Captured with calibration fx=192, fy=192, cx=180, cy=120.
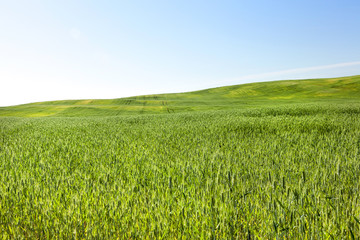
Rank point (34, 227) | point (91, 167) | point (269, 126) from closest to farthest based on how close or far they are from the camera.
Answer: point (34, 227) → point (91, 167) → point (269, 126)

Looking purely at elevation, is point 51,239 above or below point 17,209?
below

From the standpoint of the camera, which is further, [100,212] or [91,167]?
[91,167]

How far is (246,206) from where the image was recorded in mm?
2102

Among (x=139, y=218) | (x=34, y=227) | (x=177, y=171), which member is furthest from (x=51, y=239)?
(x=177, y=171)

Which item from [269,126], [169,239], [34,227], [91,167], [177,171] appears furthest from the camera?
[269,126]

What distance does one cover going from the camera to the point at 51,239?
1947 mm

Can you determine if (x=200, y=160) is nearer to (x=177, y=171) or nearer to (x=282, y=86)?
(x=177, y=171)

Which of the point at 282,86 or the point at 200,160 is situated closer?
the point at 200,160

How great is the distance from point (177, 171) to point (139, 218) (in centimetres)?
139

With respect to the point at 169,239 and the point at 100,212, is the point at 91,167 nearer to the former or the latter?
the point at 100,212

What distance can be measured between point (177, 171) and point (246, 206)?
1.45 m

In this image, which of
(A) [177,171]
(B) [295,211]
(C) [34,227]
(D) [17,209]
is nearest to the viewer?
(B) [295,211]

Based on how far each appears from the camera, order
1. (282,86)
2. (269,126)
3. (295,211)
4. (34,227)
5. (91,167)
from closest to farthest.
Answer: (295,211)
(34,227)
(91,167)
(269,126)
(282,86)

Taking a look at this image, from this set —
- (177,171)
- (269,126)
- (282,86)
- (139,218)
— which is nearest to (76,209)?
(139,218)
